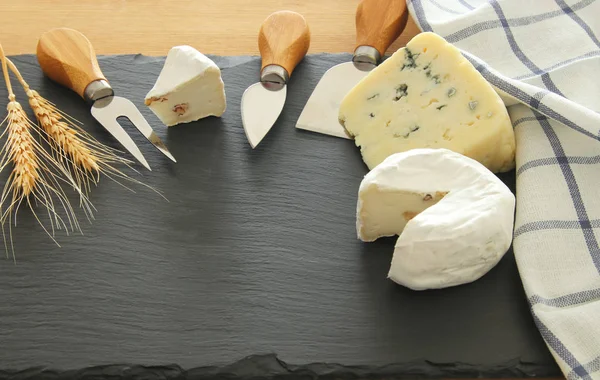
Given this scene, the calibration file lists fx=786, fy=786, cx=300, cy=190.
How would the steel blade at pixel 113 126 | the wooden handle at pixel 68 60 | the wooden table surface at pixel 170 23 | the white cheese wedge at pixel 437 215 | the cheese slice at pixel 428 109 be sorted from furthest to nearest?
1. the wooden table surface at pixel 170 23
2. the wooden handle at pixel 68 60
3. the steel blade at pixel 113 126
4. the cheese slice at pixel 428 109
5. the white cheese wedge at pixel 437 215

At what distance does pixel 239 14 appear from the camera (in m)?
2.10

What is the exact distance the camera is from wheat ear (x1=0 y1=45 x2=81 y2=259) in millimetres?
1520

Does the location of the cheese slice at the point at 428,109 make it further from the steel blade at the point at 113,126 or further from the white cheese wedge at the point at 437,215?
the steel blade at the point at 113,126

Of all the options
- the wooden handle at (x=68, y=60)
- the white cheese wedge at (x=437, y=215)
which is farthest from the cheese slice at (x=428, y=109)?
the wooden handle at (x=68, y=60)

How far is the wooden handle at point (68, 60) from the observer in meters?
1.71

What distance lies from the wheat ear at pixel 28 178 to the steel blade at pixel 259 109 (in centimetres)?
37

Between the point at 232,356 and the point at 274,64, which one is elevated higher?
the point at 274,64

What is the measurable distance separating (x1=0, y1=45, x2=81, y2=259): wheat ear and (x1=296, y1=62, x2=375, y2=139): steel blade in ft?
1.64

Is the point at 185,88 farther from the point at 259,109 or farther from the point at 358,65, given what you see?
the point at 358,65

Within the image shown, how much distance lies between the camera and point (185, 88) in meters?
1.60

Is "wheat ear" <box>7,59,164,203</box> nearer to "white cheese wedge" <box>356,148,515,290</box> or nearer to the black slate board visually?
the black slate board

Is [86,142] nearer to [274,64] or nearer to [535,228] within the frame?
[274,64]

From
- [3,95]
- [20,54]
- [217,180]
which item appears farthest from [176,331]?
[20,54]

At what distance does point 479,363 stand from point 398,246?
0.76 ft
